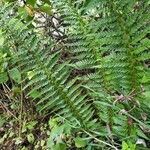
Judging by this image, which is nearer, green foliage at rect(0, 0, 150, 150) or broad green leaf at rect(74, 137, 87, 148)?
green foliage at rect(0, 0, 150, 150)

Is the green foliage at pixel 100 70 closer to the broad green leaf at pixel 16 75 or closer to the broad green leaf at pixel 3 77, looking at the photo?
the broad green leaf at pixel 16 75

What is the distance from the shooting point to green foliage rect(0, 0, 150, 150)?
1.98m

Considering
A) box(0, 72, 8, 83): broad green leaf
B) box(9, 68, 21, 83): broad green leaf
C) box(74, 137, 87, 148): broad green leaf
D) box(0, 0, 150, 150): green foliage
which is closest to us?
box(0, 0, 150, 150): green foliage

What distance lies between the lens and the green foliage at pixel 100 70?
6.51 feet

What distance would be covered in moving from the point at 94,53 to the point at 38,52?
283 mm

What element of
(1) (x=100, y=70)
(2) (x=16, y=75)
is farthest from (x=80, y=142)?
(2) (x=16, y=75)

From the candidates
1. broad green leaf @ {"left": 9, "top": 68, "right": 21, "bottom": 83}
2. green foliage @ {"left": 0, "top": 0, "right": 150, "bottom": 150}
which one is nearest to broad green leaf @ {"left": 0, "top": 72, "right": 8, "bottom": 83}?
broad green leaf @ {"left": 9, "top": 68, "right": 21, "bottom": 83}

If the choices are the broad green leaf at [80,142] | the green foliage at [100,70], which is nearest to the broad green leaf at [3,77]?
the green foliage at [100,70]

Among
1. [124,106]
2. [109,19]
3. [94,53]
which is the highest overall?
[109,19]

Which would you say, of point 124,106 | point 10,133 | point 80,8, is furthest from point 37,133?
point 80,8

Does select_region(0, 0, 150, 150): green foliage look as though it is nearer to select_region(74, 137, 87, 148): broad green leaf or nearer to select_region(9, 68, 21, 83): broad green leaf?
select_region(74, 137, 87, 148): broad green leaf

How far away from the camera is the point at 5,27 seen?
2152 millimetres

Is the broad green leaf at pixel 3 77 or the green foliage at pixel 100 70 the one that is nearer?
the green foliage at pixel 100 70

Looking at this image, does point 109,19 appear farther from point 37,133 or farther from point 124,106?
point 37,133
